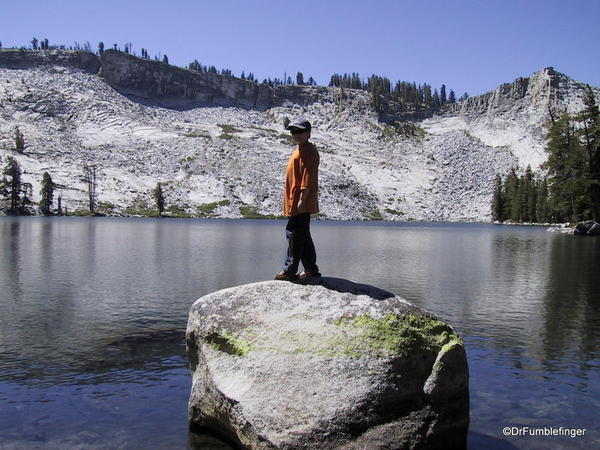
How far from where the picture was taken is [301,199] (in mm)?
12430

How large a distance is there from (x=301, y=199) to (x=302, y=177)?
1.72ft

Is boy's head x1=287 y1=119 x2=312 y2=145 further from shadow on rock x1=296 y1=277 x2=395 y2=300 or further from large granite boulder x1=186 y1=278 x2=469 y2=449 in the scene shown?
large granite boulder x1=186 y1=278 x2=469 y2=449

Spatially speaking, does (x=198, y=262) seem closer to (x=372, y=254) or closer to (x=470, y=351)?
(x=372, y=254)

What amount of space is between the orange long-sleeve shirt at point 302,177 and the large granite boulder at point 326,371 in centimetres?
218

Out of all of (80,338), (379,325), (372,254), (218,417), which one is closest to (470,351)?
(379,325)

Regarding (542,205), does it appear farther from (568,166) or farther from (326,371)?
(326,371)

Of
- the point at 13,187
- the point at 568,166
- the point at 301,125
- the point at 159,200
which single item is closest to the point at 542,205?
the point at 568,166

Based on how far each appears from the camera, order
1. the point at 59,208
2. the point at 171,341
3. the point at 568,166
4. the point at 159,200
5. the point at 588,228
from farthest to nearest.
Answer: the point at 159,200 → the point at 59,208 → the point at 568,166 → the point at 588,228 → the point at 171,341

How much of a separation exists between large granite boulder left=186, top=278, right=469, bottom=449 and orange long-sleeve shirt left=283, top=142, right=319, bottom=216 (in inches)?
85.7

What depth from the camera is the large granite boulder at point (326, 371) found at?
9.31 meters

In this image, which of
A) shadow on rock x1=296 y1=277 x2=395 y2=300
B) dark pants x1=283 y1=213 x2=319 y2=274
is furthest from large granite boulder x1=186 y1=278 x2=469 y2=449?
dark pants x1=283 y1=213 x2=319 y2=274

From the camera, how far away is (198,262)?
41.7 meters

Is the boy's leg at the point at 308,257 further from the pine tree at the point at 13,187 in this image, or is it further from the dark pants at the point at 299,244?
the pine tree at the point at 13,187

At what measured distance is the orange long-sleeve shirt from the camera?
40.5ft
